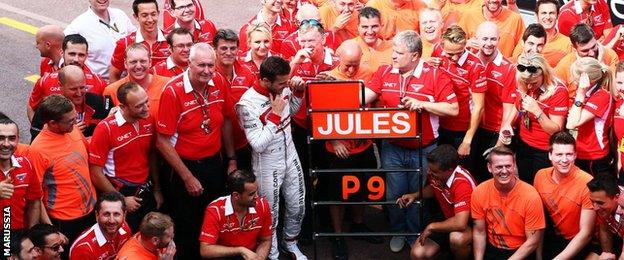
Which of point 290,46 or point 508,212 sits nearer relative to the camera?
point 508,212

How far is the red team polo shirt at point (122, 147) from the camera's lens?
33.3ft

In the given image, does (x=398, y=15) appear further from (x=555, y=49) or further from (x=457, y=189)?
(x=457, y=189)

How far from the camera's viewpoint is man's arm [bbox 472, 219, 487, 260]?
10414 millimetres

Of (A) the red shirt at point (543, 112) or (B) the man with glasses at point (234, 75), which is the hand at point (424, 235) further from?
(B) the man with glasses at point (234, 75)

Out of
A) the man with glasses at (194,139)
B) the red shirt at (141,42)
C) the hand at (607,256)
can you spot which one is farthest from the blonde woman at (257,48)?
the hand at (607,256)

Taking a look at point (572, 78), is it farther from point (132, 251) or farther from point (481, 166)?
point (132, 251)

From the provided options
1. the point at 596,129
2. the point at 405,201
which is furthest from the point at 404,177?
the point at 596,129

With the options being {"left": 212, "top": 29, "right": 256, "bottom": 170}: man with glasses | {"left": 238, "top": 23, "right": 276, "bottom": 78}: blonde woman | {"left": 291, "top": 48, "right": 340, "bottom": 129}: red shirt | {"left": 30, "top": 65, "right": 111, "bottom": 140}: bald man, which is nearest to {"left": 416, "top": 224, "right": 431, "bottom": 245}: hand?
{"left": 291, "top": 48, "right": 340, "bottom": 129}: red shirt

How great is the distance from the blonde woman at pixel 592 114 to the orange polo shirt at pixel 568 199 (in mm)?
615

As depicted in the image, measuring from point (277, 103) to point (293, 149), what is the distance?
62 centimetres

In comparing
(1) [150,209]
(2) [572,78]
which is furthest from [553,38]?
(1) [150,209]

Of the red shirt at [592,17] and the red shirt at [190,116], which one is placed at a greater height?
the red shirt at [592,17]

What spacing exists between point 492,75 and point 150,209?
3401 mm

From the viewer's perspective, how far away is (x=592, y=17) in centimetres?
1312
